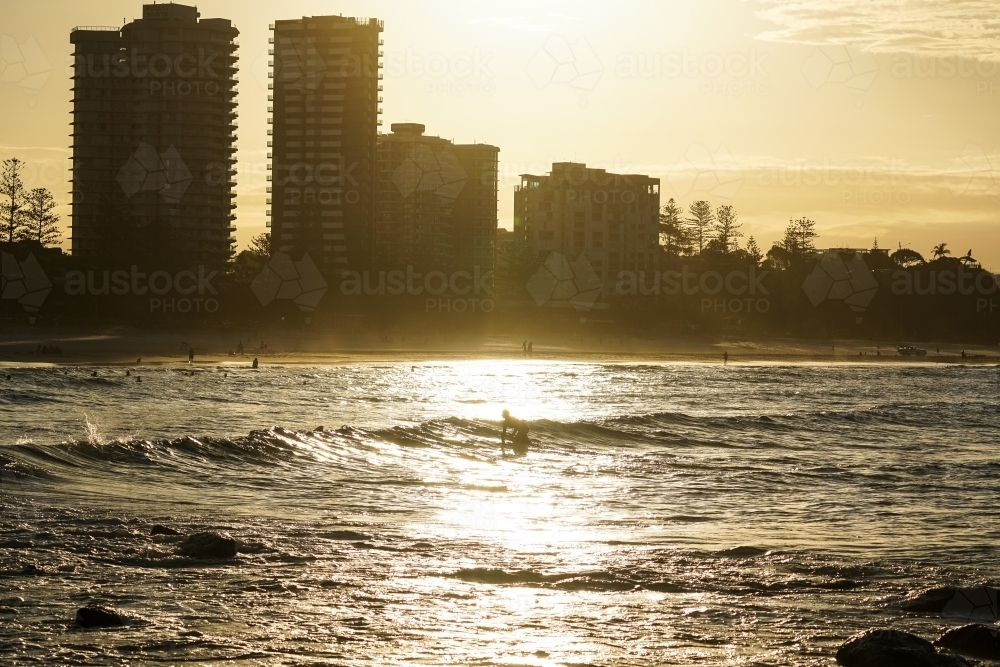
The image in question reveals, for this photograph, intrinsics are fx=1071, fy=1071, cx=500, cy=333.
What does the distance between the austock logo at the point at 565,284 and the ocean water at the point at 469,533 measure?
89446 millimetres

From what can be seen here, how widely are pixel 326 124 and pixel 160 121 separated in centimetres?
1967

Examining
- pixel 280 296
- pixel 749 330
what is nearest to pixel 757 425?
pixel 280 296

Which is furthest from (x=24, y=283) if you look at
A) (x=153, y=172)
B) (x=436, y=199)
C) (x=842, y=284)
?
(x=842, y=284)

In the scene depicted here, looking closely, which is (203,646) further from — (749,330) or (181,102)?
(181,102)

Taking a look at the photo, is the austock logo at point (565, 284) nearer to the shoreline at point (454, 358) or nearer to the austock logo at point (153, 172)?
the shoreline at point (454, 358)

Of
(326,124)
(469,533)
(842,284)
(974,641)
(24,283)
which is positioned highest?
(326,124)

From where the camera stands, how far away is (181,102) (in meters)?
125

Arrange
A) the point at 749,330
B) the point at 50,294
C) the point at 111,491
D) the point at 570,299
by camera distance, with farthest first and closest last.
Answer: the point at 570,299, the point at 749,330, the point at 50,294, the point at 111,491

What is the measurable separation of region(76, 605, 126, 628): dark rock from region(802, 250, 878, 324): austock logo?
402 ft

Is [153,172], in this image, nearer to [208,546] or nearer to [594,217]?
[594,217]

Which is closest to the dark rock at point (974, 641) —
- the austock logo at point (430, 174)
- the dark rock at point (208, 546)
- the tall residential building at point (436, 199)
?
the dark rock at point (208, 546)

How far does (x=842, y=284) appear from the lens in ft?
425

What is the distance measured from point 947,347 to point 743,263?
28977 mm

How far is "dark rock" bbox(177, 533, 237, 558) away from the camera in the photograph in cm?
1367
